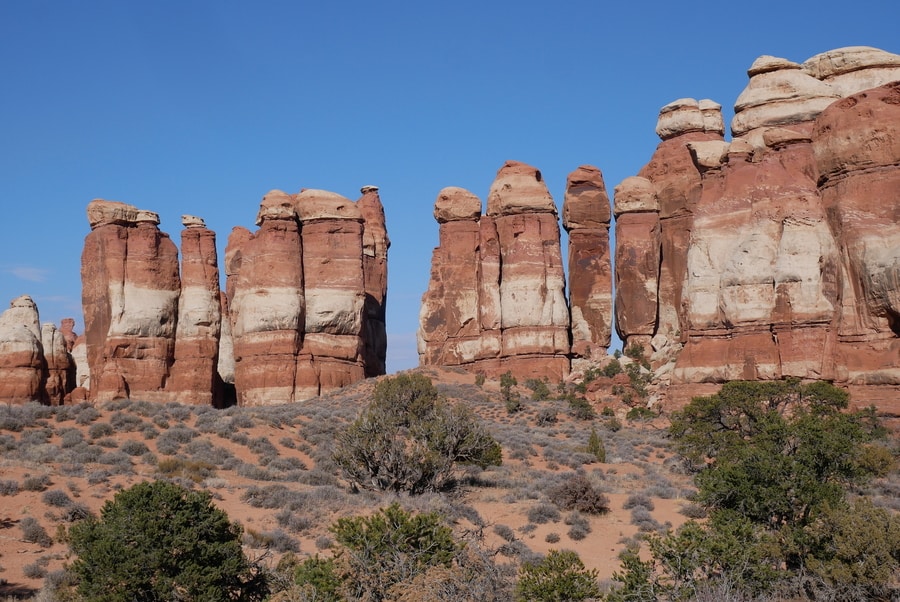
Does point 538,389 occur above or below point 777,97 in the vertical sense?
below

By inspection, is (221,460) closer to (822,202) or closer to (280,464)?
Result: (280,464)

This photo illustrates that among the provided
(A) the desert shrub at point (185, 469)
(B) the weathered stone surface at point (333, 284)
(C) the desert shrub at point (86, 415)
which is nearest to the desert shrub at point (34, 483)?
(A) the desert shrub at point (185, 469)

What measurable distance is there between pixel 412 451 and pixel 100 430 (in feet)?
32.4

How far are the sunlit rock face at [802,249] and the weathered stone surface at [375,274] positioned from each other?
70.5 feet

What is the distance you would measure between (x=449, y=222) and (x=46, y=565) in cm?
4419

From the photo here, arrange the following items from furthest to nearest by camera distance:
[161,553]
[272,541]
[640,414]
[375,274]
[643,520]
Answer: [375,274] < [640,414] < [643,520] < [272,541] < [161,553]

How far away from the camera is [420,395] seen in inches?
1426

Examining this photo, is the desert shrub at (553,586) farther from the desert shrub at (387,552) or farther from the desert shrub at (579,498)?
the desert shrub at (579,498)

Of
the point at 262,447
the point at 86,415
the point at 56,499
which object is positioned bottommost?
the point at 56,499

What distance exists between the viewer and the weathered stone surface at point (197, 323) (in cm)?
5581

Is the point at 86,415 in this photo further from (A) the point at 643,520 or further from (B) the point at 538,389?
(B) the point at 538,389

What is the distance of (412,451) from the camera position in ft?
90.6

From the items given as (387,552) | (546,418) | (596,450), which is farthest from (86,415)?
(546,418)

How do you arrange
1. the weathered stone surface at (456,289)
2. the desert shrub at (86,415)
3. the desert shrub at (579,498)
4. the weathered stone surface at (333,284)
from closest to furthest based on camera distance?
1. the desert shrub at (579,498)
2. the desert shrub at (86,415)
3. the weathered stone surface at (333,284)
4. the weathered stone surface at (456,289)
